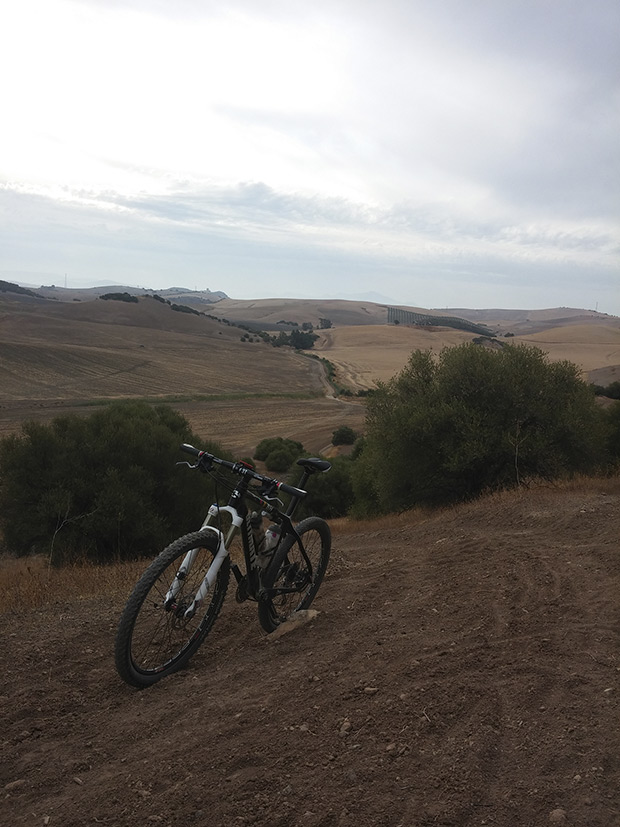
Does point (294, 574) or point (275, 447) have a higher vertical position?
point (294, 574)

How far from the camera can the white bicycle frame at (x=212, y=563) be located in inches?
164

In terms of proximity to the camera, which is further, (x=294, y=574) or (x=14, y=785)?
(x=294, y=574)

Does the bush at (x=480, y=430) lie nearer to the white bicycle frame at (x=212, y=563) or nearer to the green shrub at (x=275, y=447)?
the white bicycle frame at (x=212, y=563)

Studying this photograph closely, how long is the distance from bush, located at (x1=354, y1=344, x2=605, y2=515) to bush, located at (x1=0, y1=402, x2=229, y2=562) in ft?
21.9

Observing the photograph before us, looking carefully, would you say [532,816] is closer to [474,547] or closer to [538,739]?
[538,739]

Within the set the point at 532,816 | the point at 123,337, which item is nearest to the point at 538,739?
the point at 532,816

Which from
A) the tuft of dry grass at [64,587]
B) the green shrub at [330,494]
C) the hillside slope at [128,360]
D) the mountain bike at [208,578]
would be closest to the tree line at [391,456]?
the green shrub at [330,494]

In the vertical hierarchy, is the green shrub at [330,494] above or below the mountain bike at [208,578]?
below

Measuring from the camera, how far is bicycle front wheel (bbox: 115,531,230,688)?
12.9 feet

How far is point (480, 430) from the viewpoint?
18109 mm

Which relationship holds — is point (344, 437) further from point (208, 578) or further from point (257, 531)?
point (208, 578)

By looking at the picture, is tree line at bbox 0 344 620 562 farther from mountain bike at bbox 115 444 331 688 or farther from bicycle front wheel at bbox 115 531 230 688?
Result: bicycle front wheel at bbox 115 531 230 688

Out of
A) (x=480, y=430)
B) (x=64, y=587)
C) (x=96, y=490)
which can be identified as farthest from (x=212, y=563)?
(x=96, y=490)

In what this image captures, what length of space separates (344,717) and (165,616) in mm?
1418
